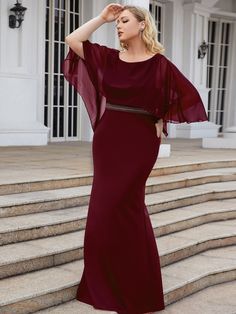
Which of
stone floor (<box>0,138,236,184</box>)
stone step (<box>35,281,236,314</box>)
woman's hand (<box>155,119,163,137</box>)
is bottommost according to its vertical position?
stone step (<box>35,281,236,314</box>)

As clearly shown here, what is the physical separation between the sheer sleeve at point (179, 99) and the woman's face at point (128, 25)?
26cm

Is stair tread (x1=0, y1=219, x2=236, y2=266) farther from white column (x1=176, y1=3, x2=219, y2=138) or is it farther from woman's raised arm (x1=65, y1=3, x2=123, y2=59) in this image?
white column (x1=176, y1=3, x2=219, y2=138)

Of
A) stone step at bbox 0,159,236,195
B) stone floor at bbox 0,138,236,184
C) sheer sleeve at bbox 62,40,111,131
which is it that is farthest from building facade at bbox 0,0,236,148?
sheer sleeve at bbox 62,40,111,131

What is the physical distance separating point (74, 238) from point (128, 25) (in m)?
1.98

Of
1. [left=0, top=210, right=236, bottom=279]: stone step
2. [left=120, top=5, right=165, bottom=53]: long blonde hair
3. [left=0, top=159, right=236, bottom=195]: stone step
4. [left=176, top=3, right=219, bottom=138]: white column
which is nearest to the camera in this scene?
[left=120, top=5, right=165, bottom=53]: long blonde hair

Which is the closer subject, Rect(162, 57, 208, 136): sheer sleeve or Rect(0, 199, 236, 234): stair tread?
Rect(162, 57, 208, 136): sheer sleeve

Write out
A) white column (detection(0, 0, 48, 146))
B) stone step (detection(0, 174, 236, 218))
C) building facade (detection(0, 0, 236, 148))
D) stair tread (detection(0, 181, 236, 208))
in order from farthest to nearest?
1. building facade (detection(0, 0, 236, 148))
2. white column (detection(0, 0, 48, 146))
3. stair tread (detection(0, 181, 236, 208))
4. stone step (detection(0, 174, 236, 218))

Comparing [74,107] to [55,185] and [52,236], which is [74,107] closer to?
[55,185]

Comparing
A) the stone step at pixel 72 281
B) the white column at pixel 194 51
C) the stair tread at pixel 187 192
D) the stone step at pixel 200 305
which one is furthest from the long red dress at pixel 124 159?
the white column at pixel 194 51

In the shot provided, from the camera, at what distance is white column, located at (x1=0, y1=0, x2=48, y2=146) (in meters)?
9.34

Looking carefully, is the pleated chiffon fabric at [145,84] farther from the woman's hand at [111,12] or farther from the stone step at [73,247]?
the stone step at [73,247]

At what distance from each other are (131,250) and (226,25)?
13.1 metres

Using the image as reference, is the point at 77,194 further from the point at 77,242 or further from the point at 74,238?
the point at 77,242

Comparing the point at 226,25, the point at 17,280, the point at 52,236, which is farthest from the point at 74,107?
the point at 17,280
